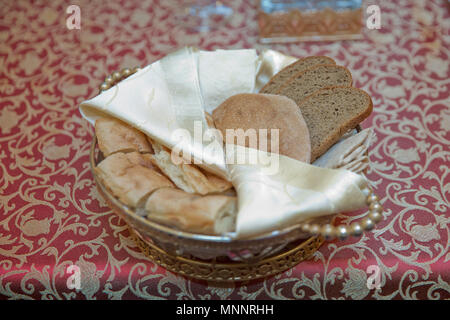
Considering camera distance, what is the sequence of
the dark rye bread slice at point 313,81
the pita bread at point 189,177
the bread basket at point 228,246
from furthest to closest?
the dark rye bread slice at point 313,81 < the pita bread at point 189,177 < the bread basket at point 228,246

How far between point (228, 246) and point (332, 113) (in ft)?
1.21

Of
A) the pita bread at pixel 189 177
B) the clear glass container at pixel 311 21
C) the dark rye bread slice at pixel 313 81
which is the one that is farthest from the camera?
the clear glass container at pixel 311 21

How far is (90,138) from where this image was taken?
1.04 metres

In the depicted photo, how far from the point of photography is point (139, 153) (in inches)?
31.6

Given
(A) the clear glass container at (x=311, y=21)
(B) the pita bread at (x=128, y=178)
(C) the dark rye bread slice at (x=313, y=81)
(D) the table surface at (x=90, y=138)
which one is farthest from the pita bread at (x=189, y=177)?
(A) the clear glass container at (x=311, y=21)

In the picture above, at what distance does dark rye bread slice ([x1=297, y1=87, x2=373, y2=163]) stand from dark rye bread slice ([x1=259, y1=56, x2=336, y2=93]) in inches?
3.9

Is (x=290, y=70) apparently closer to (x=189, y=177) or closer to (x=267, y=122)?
(x=267, y=122)

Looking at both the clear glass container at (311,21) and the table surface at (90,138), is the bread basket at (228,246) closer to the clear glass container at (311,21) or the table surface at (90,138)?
the table surface at (90,138)

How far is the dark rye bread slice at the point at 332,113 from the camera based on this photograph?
2.69 feet

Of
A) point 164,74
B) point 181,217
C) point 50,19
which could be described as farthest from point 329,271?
point 50,19

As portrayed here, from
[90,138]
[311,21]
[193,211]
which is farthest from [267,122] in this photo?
[311,21]

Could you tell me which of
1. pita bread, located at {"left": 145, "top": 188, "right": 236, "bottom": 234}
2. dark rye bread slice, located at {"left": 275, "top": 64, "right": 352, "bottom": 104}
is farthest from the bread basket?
dark rye bread slice, located at {"left": 275, "top": 64, "right": 352, "bottom": 104}

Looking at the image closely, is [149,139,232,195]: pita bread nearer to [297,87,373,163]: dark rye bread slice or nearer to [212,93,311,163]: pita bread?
[212,93,311,163]: pita bread

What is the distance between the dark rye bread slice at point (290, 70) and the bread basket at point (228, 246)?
0.37 meters
